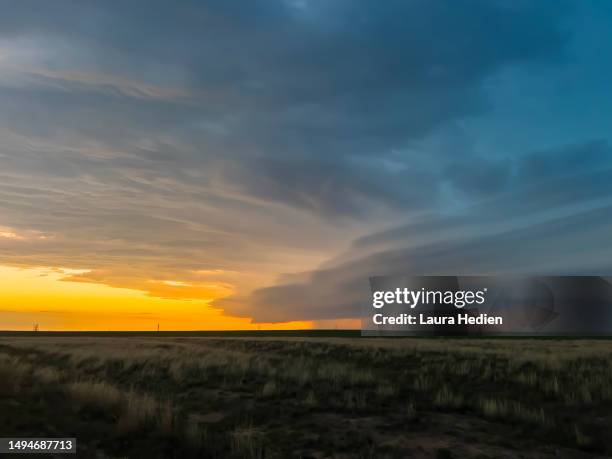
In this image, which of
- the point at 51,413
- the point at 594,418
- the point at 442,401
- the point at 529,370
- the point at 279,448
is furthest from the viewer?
the point at 529,370

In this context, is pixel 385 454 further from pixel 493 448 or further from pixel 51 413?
pixel 51 413

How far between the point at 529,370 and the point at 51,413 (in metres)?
19.9

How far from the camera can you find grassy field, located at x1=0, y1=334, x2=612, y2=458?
11828mm

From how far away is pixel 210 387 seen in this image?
21.3m

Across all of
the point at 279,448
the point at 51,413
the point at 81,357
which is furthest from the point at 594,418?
the point at 81,357

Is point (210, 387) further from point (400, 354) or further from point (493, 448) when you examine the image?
point (400, 354)

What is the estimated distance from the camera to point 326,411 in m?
16.0

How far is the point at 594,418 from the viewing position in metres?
15.2

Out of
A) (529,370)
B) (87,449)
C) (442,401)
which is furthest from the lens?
(529,370)

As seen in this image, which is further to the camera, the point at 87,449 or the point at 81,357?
the point at 81,357

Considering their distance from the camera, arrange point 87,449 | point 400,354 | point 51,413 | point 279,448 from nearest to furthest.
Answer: point 87,449 → point 279,448 → point 51,413 → point 400,354

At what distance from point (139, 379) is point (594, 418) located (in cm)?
1882

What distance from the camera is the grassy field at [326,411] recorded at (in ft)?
38.8

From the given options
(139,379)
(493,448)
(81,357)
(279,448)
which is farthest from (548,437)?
(81,357)
